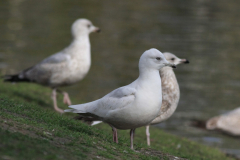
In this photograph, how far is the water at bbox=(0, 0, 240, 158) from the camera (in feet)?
68.5

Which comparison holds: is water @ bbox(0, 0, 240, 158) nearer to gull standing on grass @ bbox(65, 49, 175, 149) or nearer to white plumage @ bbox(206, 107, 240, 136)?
A: white plumage @ bbox(206, 107, 240, 136)

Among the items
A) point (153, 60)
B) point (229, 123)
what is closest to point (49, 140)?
point (153, 60)

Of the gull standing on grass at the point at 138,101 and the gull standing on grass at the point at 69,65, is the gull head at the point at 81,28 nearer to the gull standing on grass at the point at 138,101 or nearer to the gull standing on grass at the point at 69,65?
the gull standing on grass at the point at 69,65

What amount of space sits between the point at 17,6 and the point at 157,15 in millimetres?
15381

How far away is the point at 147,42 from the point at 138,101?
84.9ft

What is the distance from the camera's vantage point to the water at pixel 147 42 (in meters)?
20.9

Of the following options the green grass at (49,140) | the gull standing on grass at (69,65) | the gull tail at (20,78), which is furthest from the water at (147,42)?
the green grass at (49,140)

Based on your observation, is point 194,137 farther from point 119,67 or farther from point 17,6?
point 17,6

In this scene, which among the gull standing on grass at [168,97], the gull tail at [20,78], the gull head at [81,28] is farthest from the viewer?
the gull tail at [20,78]

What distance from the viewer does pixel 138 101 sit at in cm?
679

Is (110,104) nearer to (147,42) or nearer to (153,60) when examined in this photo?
(153,60)

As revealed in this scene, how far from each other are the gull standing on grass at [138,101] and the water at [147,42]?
8.86 m

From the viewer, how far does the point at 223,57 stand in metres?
29.5

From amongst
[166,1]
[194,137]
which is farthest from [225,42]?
[166,1]
